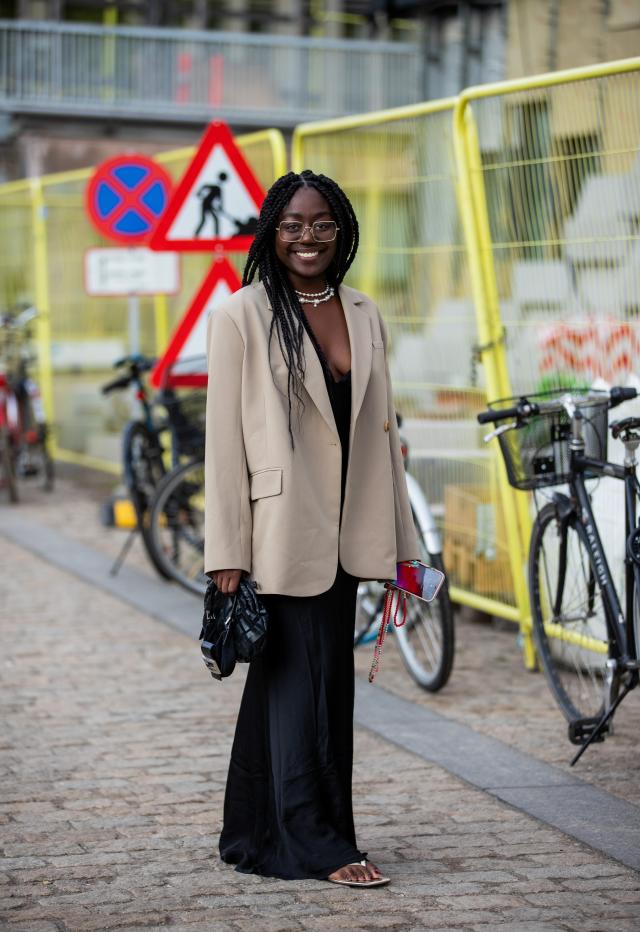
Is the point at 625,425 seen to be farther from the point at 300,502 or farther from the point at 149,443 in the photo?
the point at 149,443

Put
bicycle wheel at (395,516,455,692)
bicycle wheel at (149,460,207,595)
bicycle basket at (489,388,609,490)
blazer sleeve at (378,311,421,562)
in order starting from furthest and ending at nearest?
bicycle wheel at (149,460,207,595)
bicycle wheel at (395,516,455,692)
bicycle basket at (489,388,609,490)
blazer sleeve at (378,311,421,562)

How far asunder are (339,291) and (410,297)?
334cm

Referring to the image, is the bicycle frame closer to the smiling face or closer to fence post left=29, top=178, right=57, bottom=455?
the smiling face

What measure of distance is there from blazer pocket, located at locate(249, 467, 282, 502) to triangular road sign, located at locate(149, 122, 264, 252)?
4.35 meters

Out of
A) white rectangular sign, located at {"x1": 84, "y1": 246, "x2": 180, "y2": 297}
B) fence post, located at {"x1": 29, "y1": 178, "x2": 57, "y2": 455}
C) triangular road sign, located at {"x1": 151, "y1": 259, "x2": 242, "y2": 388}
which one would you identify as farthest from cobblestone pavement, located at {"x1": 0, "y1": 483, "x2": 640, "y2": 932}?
fence post, located at {"x1": 29, "y1": 178, "x2": 57, "y2": 455}

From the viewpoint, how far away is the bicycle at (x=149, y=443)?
9.15 metres

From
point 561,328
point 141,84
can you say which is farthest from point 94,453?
point 141,84

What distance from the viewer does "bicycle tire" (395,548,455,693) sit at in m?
6.73

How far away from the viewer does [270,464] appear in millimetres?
4461

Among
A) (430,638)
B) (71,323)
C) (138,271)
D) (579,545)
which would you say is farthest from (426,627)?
(71,323)

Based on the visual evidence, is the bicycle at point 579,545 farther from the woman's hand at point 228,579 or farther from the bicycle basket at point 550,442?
the woman's hand at point 228,579

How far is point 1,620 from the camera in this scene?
8586mm

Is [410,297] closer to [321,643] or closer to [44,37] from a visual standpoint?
[321,643]

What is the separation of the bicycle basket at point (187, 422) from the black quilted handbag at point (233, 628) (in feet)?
15.1
